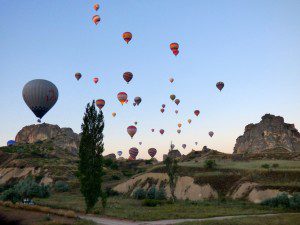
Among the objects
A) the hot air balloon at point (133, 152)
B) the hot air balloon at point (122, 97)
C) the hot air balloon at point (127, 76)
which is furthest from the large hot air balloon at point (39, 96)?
A: the hot air balloon at point (133, 152)

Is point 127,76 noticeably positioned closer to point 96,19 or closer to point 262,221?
point 96,19

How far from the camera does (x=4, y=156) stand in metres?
157

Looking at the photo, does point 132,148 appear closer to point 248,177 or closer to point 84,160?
point 248,177

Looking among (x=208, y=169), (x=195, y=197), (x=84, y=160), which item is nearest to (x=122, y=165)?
(x=208, y=169)

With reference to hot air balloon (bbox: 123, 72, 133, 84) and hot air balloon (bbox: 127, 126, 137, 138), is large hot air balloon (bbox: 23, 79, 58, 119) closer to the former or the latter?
hot air balloon (bbox: 123, 72, 133, 84)

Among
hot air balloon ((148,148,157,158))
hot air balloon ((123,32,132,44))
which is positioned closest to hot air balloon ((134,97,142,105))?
hot air balloon ((123,32,132,44))

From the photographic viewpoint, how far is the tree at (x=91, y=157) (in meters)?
38.8

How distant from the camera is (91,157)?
39.5 m

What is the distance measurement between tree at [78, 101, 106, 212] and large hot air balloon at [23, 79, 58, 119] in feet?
68.6

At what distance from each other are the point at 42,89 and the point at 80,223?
3197 cm

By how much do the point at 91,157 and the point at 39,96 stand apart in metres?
23.5

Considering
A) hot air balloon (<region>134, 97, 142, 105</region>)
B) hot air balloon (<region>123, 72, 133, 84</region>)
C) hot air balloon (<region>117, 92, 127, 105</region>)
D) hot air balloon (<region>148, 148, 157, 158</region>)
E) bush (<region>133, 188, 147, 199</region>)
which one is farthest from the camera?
hot air balloon (<region>148, 148, 157, 158</region>)

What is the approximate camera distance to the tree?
3875cm

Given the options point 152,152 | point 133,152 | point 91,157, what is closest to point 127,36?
point 91,157
